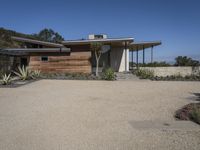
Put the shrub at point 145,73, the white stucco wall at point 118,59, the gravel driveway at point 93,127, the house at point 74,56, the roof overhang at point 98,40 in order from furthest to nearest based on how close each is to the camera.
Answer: the white stucco wall at point 118,59 → the house at point 74,56 → the roof overhang at point 98,40 → the shrub at point 145,73 → the gravel driveway at point 93,127

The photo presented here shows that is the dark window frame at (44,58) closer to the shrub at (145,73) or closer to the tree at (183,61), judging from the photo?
the shrub at (145,73)

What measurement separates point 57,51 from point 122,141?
18222 millimetres

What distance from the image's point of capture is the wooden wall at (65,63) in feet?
70.8

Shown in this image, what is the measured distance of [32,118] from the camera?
6.25 metres

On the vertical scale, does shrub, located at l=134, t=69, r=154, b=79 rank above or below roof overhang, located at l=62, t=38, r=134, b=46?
below

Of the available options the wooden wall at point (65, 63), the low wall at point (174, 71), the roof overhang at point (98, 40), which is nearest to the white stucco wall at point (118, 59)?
the roof overhang at point (98, 40)

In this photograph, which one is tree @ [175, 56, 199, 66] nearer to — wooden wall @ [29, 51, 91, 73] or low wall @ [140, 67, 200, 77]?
low wall @ [140, 67, 200, 77]

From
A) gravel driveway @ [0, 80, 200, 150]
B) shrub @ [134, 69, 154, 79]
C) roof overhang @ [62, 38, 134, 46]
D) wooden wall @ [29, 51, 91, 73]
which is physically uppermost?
roof overhang @ [62, 38, 134, 46]

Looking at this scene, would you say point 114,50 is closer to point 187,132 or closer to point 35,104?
point 35,104

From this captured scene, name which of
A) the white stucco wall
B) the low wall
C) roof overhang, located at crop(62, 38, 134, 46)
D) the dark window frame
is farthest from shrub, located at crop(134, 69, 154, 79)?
the dark window frame

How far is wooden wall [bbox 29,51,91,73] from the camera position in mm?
Answer: 21594

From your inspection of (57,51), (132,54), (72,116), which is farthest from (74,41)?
(72,116)

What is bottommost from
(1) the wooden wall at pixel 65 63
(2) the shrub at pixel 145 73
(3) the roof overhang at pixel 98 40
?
(2) the shrub at pixel 145 73

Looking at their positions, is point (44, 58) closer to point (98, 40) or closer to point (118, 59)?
point (98, 40)
